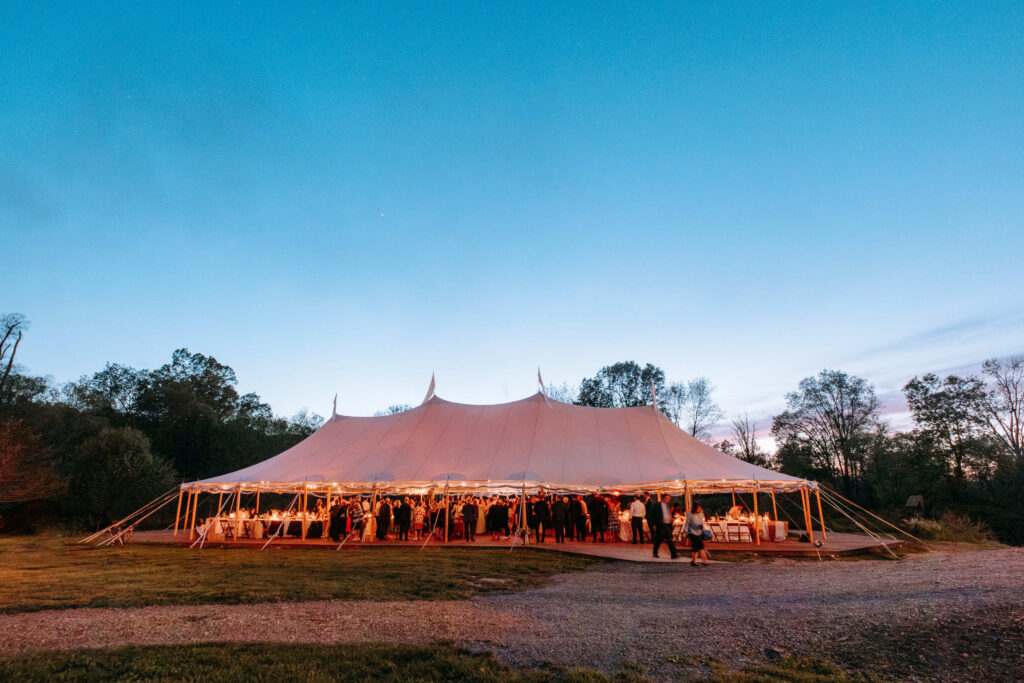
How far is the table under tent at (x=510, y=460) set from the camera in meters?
12.2

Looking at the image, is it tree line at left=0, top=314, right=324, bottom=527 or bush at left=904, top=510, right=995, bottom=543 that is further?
tree line at left=0, top=314, right=324, bottom=527

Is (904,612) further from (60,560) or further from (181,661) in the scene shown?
(60,560)

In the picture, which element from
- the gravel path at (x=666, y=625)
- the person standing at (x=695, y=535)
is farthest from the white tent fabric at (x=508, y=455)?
the gravel path at (x=666, y=625)

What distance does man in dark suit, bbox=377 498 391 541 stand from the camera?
13.0 metres

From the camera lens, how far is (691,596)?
6137 millimetres

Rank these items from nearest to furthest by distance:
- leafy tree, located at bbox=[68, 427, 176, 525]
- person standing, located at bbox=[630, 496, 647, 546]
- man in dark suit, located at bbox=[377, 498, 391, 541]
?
person standing, located at bbox=[630, 496, 647, 546], man in dark suit, located at bbox=[377, 498, 391, 541], leafy tree, located at bbox=[68, 427, 176, 525]

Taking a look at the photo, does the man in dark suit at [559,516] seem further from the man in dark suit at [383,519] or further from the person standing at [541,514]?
the man in dark suit at [383,519]

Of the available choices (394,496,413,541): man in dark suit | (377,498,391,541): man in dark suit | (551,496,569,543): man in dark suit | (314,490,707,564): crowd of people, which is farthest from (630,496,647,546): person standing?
(377,498,391,541): man in dark suit

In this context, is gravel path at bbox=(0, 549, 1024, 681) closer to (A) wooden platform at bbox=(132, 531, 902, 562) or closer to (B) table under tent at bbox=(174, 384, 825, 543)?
(A) wooden platform at bbox=(132, 531, 902, 562)

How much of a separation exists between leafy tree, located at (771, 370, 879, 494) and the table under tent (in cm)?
1780

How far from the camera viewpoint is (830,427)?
29172 mm

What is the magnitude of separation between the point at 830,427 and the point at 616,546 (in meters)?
22.1

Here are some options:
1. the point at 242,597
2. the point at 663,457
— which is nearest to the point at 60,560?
the point at 242,597

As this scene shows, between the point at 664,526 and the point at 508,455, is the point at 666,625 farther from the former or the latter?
the point at 508,455
